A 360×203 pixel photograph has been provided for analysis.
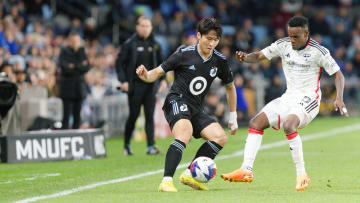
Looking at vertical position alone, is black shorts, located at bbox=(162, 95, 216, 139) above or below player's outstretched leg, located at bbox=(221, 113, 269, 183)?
above

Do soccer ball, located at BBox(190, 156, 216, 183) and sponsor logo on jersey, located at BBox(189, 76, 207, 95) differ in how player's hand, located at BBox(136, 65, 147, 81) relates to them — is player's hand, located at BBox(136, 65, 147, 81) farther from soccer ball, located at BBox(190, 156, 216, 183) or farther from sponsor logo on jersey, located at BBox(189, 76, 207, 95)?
soccer ball, located at BBox(190, 156, 216, 183)

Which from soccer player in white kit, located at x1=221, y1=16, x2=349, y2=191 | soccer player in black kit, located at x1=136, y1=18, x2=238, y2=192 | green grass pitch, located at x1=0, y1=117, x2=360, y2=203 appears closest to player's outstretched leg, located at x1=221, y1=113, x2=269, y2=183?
Answer: soccer player in white kit, located at x1=221, y1=16, x2=349, y2=191

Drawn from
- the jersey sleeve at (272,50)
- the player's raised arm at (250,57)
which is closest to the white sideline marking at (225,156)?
the player's raised arm at (250,57)

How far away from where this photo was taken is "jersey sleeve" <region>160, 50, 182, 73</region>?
28.5 ft

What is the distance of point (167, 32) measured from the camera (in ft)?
86.6

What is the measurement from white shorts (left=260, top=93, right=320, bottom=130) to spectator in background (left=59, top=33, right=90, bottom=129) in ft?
21.5

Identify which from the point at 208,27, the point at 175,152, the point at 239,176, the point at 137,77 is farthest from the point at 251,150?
the point at 137,77

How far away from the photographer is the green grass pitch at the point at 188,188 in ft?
25.7

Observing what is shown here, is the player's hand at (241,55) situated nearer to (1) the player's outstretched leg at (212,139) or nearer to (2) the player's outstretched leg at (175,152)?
(1) the player's outstretched leg at (212,139)

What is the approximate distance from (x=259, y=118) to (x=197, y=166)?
974 millimetres

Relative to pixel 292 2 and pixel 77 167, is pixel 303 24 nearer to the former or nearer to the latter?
pixel 77 167

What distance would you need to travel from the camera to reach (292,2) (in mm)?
30906

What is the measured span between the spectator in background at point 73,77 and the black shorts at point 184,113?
20.8ft

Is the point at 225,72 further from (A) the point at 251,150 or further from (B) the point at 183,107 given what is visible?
(A) the point at 251,150
